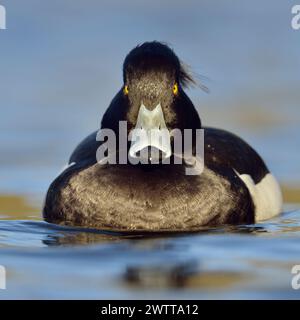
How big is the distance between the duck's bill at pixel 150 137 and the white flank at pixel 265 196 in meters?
1.11

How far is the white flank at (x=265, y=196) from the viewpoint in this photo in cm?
1119

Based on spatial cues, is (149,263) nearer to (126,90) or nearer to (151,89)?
(151,89)

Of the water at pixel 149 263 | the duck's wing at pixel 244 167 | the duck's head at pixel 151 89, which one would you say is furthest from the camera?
the duck's wing at pixel 244 167

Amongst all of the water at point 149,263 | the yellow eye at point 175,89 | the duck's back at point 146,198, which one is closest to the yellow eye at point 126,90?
the yellow eye at point 175,89

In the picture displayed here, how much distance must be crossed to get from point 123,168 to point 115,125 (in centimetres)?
51

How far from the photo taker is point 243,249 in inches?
379

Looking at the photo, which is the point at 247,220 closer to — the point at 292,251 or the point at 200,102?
the point at 292,251

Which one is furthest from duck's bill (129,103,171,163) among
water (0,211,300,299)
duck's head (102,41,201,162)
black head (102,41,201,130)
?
water (0,211,300,299)

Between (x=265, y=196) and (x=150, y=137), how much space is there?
176cm

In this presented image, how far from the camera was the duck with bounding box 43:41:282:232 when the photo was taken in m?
10.2

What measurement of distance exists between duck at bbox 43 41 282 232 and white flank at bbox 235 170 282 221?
103mm

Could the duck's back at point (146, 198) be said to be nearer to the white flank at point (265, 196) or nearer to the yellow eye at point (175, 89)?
the white flank at point (265, 196)

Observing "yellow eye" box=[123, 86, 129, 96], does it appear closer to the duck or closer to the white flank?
the duck
